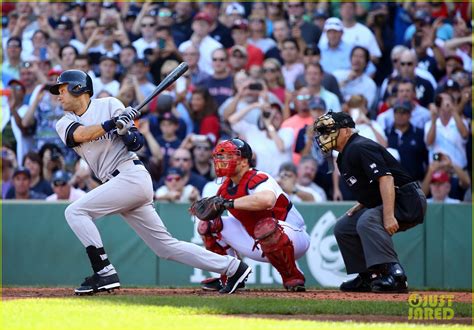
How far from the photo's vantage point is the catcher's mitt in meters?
8.42

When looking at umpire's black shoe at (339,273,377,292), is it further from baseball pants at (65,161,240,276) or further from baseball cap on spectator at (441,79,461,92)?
baseball cap on spectator at (441,79,461,92)

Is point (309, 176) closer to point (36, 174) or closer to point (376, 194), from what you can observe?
point (36, 174)

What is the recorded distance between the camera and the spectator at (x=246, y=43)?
49.2 feet

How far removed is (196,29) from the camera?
606 inches

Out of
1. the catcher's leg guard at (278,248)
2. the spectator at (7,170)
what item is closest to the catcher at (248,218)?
the catcher's leg guard at (278,248)

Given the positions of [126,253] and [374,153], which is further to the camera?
[126,253]

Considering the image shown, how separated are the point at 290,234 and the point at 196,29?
7171 mm

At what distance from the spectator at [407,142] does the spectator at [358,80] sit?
122 cm

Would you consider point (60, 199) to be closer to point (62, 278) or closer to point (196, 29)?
point (62, 278)

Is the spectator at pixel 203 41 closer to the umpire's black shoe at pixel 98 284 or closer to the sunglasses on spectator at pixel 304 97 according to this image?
the sunglasses on spectator at pixel 304 97

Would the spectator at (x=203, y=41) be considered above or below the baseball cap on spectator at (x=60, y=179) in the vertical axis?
above

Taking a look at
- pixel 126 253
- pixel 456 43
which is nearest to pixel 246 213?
pixel 126 253

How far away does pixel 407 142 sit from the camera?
42.1ft

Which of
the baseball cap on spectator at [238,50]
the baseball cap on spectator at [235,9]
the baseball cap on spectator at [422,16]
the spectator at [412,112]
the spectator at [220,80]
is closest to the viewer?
the spectator at [412,112]
